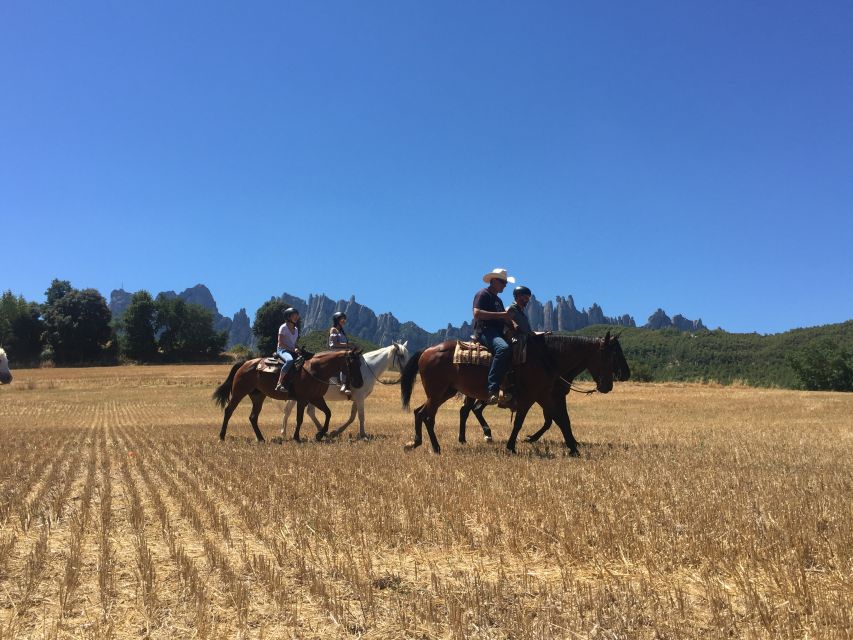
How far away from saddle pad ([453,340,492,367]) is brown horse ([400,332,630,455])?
104 mm

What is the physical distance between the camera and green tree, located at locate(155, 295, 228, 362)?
90.6 metres

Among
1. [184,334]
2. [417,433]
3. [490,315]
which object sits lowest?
[417,433]

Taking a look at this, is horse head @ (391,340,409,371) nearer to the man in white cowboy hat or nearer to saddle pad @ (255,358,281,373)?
saddle pad @ (255,358,281,373)

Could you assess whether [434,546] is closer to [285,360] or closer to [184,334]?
[285,360]

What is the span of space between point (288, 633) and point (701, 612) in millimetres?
2274

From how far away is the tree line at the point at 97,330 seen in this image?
8356 centimetres

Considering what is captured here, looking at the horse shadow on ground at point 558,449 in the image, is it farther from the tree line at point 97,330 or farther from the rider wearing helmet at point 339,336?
the tree line at point 97,330

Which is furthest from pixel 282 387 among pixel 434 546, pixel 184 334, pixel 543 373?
pixel 184 334

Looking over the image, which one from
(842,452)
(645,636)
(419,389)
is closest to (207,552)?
(645,636)

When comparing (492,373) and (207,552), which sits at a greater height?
(492,373)

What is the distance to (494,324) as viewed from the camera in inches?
412

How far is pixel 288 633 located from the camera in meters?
3.18

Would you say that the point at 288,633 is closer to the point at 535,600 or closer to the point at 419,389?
the point at 535,600

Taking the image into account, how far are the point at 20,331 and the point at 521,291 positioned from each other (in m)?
95.3
